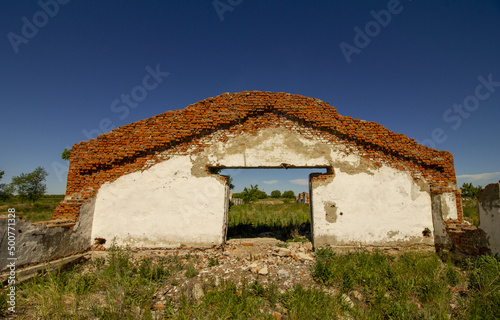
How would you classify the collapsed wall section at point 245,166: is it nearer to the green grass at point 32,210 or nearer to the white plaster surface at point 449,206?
the white plaster surface at point 449,206

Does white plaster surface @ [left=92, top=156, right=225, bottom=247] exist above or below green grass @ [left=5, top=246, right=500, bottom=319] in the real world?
above

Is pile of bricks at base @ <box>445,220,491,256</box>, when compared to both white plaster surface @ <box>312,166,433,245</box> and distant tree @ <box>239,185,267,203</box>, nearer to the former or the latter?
white plaster surface @ <box>312,166,433,245</box>

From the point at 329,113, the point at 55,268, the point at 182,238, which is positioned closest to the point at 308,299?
the point at 182,238

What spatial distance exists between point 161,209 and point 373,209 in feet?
17.5

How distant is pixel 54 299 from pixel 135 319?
55.9 inches

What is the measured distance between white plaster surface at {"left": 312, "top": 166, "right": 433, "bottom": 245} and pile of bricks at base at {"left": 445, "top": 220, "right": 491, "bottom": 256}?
0.46m

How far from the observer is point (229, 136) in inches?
245

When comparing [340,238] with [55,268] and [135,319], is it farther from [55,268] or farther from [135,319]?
[55,268]

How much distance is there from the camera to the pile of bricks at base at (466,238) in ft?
15.8

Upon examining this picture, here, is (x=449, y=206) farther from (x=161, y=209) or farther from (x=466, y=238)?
(x=161, y=209)

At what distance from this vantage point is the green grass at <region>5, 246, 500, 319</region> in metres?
3.22

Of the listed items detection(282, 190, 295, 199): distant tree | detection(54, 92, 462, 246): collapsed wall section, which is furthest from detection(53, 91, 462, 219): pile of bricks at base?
detection(282, 190, 295, 199): distant tree

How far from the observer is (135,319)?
10.0 ft

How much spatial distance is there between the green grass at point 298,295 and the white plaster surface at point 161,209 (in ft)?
3.23
